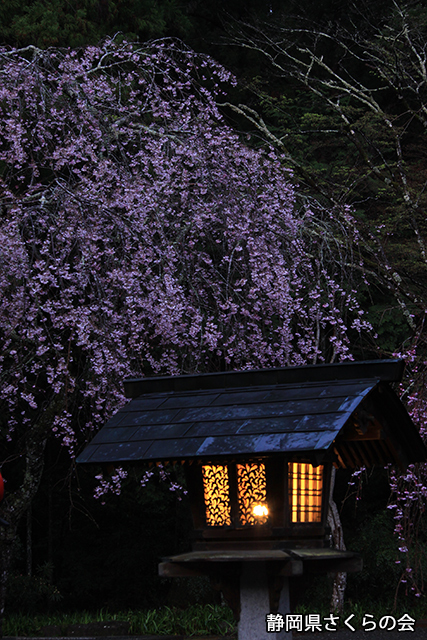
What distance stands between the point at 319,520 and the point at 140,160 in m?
5.16

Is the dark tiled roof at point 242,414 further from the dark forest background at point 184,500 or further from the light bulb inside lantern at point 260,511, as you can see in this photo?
the dark forest background at point 184,500

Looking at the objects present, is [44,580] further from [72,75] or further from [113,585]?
[72,75]

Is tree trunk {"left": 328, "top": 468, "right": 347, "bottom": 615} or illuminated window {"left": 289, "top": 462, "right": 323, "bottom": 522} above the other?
illuminated window {"left": 289, "top": 462, "right": 323, "bottom": 522}

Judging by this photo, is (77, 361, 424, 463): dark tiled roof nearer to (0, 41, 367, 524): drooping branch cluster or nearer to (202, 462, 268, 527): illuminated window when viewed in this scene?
(202, 462, 268, 527): illuminated window

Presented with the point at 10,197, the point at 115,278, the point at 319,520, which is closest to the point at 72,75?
the point at 10,197

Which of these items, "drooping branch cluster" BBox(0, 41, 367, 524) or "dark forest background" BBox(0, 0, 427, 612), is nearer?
"drooping branch cluster" BBox(0, 41, 367, 524)

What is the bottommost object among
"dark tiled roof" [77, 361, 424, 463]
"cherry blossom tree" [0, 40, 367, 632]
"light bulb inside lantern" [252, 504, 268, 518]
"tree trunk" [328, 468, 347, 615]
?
"tree trunk" [328, 468, 347, 615]

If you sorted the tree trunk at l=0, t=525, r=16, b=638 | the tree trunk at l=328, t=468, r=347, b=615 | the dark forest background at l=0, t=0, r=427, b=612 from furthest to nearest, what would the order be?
the dark forest background at l=0, t=0, r=427, b=612
the tree trunk at l=328, t=468, r=347, b=615
the tree trunk at l=0, t=525, r=16, b=638

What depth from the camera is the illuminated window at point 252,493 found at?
3756 mm

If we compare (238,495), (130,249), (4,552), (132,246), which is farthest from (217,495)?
(4,552)

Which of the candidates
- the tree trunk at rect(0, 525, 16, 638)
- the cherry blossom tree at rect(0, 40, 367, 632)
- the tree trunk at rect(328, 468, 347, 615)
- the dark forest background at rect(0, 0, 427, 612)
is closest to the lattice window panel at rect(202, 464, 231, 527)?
the cherry blossom tree at rect(0, 40, 367, 632)

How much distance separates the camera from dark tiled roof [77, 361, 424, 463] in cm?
349

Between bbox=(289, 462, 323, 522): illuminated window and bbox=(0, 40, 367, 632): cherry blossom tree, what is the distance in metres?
2.92

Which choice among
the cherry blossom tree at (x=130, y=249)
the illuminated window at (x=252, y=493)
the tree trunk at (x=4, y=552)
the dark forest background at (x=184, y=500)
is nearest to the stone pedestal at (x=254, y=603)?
the illuminated window at (x=252, y=493)
